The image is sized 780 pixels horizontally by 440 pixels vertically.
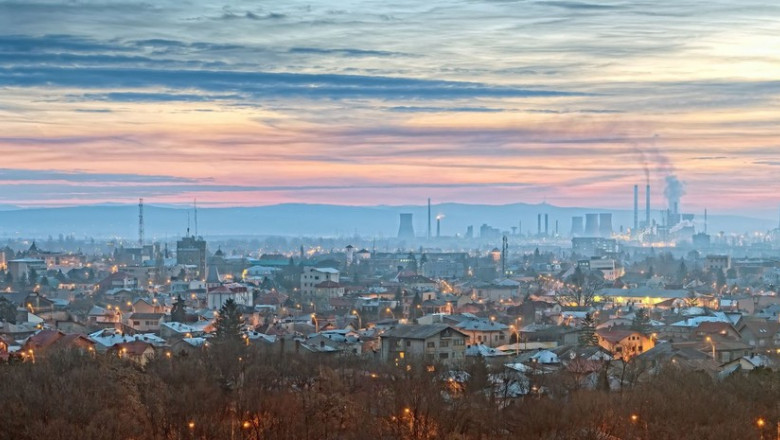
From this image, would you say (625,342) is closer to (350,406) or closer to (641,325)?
(641,325)

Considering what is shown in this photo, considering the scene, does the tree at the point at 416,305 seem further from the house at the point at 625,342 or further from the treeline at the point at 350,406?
the treeline at the point at 350,406

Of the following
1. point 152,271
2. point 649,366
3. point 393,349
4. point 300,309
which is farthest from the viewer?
point 152,271

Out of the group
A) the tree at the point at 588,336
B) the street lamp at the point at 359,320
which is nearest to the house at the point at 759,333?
the tree at the point at 588,336

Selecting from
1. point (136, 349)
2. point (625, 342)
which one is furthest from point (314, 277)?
point (136, 349)

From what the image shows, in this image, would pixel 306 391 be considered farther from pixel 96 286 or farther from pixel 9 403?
pixel 96 286

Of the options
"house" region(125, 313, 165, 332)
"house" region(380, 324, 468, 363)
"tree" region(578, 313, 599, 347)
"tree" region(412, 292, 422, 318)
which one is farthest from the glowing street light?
"tree" region(578, 313, 599, 347)

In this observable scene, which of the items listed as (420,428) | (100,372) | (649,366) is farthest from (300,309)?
(420,428)
